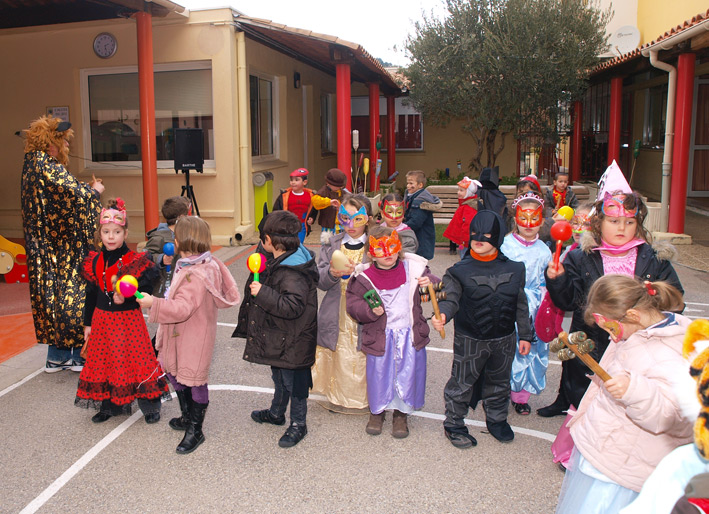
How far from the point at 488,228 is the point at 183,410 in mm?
2272

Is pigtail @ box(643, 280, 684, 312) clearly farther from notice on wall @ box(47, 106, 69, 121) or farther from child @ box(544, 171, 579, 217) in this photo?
notice on wall @ box(47, 106, 69, 121)

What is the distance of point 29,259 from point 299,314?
2.69m

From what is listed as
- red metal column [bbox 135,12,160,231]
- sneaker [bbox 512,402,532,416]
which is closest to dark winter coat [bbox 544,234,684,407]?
sneaker [bbox 512,402,532,416]

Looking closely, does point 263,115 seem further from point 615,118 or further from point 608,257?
point 608,257

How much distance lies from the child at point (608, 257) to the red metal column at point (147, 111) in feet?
23.7

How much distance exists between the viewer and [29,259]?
5.32m

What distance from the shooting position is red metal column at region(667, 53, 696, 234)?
38.1ft

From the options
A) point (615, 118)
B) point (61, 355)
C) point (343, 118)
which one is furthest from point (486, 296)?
point (615, 118)

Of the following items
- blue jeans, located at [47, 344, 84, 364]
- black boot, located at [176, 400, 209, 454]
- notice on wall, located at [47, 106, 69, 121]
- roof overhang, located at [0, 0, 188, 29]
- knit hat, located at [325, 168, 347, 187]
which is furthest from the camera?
notice on wall, located at [47, 106, 69, 121]

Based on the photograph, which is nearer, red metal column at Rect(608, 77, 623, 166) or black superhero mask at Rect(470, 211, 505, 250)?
black superhero mask at Rect(470, 211, 505, 250)

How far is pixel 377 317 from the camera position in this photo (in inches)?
163

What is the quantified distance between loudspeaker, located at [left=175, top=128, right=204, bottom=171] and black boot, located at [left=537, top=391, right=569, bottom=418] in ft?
24.0

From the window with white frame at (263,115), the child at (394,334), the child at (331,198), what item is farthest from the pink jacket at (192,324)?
the window with white frame at (263,115)

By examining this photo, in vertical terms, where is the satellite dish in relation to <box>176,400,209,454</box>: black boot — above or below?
above
